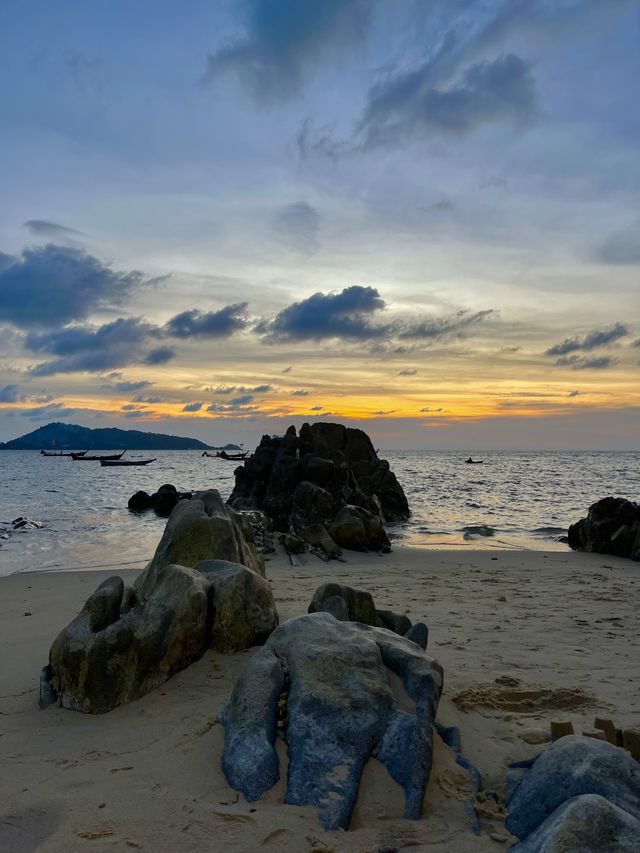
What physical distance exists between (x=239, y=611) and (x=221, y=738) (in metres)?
1.89

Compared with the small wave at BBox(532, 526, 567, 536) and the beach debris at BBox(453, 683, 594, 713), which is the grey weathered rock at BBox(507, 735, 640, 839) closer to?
the beach debris at BBox(453, 683, 594, 713)

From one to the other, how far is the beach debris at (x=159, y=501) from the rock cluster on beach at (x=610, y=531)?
22.4 metres

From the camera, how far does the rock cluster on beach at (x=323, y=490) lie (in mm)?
19906

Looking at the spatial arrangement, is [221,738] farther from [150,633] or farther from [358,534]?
[358,534]

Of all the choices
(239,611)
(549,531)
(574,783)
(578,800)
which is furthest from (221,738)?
(549,531)

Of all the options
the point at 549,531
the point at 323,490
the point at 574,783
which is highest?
the point at 574,783

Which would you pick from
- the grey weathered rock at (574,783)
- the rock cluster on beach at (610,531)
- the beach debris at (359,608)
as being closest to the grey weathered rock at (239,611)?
the beach debris at (359,608)

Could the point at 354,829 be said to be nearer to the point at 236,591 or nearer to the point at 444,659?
the point at 236,591

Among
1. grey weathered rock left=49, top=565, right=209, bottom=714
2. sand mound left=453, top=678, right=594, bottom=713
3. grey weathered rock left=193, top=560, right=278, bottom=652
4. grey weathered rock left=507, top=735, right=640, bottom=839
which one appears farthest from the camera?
grey weathered rock left=193, top=560, right=278, bottom=652

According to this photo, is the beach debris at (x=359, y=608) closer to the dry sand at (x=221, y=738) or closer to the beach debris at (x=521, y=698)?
the dry sand at (x=221, y=738)

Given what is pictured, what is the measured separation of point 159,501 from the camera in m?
37.2

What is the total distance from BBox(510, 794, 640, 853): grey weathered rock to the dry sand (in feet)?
1.93

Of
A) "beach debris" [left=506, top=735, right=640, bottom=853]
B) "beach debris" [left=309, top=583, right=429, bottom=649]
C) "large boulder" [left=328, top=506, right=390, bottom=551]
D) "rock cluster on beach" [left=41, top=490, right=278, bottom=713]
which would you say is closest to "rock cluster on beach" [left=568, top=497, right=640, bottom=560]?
"large boulder" [left=328, top=506, right=390, bottom=551]

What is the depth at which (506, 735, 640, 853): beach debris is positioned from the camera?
3.13 meters
